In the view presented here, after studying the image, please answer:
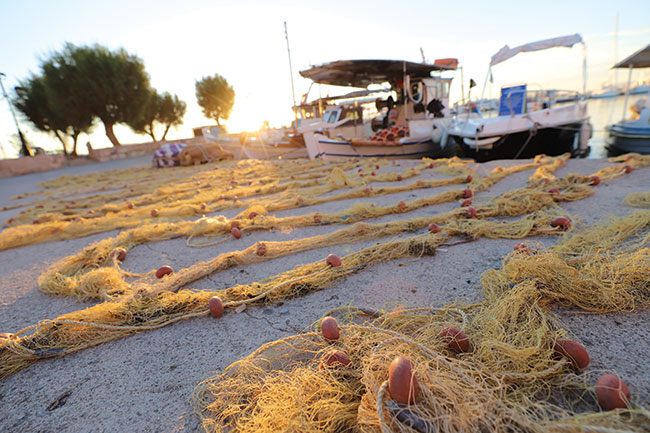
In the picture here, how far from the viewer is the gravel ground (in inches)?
57.2

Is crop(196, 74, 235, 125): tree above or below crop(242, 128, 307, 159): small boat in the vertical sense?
above

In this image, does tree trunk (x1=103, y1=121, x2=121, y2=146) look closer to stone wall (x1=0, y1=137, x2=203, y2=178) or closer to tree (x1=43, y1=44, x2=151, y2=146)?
tree (x1=43, y1=44, x2=151, y2=146)

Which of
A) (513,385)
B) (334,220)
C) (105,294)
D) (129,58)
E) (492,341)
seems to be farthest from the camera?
(129,58)

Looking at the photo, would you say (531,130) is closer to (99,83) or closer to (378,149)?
(378,149)

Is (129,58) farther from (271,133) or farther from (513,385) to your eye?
(513,385)

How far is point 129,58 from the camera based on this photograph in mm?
29562

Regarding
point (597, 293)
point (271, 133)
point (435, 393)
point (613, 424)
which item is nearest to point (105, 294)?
point (435, 393)

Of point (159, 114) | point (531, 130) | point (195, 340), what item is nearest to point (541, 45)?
point (531, 130)

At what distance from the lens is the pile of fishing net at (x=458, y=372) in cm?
103

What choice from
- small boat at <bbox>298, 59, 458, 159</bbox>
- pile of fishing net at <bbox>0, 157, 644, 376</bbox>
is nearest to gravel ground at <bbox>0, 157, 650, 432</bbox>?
pile of fishing net at <bbox>0, 157, 644, 376</bbox>

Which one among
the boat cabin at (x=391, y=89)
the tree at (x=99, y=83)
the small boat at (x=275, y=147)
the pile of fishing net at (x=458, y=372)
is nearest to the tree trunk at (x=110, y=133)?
the tree at (x=99, y=83)

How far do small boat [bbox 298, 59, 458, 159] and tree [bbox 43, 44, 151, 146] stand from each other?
23.8 metres

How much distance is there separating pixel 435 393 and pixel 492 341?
1.56 ft

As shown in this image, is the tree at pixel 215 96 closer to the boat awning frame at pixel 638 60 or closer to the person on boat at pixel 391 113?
the person on boat at pixel 391 113
